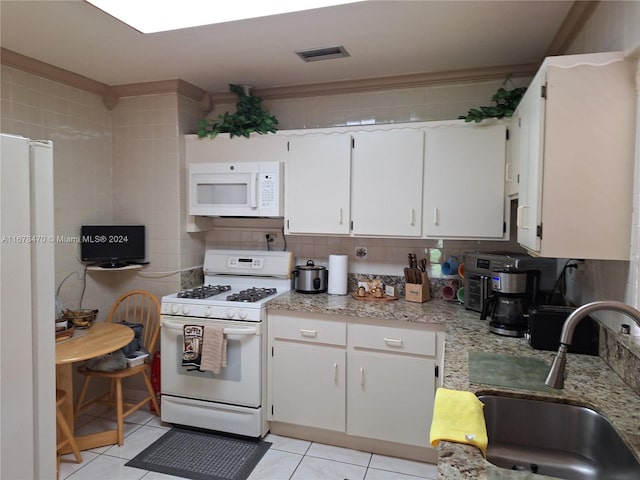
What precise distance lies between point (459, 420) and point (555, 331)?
0.97 meters

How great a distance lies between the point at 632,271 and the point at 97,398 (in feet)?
11.1

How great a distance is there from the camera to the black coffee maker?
2102mm

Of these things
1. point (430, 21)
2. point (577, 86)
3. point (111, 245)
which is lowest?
point (111, 245)

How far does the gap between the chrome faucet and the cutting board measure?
0.96 feet

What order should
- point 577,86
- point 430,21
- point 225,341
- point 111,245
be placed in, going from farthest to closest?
point 111,245, point 225,341, point 430,21, point 577,86

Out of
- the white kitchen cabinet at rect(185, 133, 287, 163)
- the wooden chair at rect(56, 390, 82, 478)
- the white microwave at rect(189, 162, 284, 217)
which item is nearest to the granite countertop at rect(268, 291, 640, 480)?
the white microwave at rect(189, 162, 284, 217)

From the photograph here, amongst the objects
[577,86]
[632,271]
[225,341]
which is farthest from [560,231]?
[225,341]

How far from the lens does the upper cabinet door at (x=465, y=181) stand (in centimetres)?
260

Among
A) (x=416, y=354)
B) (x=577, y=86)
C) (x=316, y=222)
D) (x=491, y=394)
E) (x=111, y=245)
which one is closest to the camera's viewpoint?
(x=491, y=394)

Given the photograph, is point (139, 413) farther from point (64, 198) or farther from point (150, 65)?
point (150, 65)

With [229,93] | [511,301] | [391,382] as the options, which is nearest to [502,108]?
[511,301]

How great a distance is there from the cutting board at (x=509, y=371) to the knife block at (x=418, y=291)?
1018 mm

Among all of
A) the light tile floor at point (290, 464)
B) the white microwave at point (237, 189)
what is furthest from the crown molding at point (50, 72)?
the light tile floor at point (290, 464)

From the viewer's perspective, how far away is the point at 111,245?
315 cm
